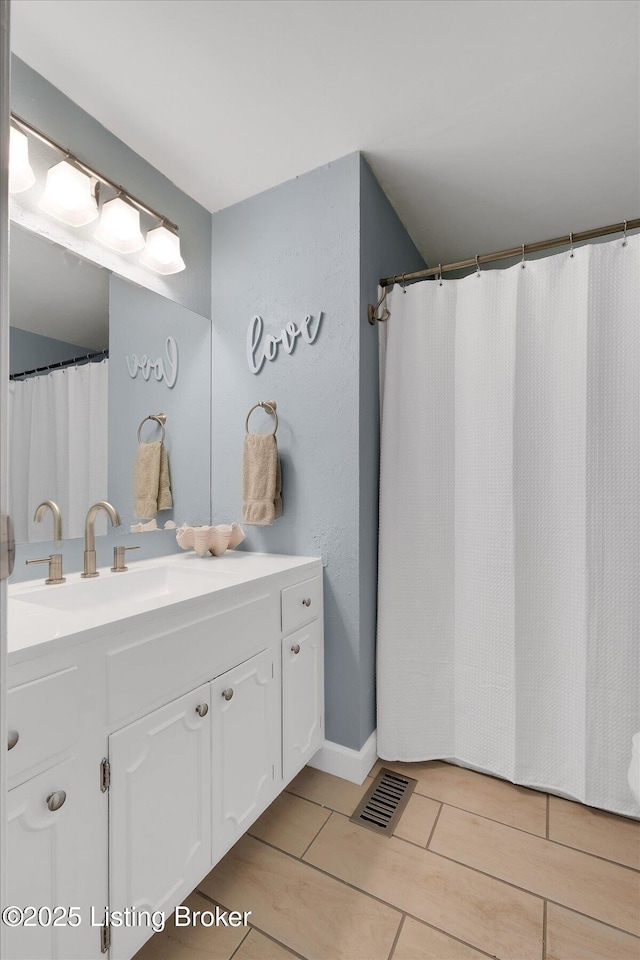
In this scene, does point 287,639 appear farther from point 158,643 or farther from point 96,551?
point 96,551

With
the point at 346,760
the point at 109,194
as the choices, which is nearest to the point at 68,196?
the point at 109,194

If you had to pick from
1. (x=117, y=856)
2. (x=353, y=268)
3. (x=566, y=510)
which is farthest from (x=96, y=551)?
(x=566, y=510)

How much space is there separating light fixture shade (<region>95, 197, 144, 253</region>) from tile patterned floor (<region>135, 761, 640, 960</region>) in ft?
6.58

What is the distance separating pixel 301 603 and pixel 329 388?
80cm

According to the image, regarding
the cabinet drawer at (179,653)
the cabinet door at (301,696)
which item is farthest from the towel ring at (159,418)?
the cabinet door at (301,696)

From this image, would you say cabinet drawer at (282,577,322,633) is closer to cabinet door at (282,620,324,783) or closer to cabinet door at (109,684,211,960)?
cabinet door at (282,620,324,783)

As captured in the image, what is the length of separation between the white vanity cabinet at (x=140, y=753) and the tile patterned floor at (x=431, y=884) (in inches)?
6.4

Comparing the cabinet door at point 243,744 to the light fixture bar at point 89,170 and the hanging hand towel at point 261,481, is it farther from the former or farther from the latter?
the light fixture bar at point 89,170

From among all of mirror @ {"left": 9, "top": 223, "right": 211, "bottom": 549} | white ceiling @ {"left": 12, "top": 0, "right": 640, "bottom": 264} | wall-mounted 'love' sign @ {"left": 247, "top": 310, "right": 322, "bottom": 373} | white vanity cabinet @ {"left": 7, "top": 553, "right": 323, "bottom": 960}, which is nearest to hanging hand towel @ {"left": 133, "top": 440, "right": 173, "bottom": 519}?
mirror @ {"left": 9, "top": 223, "right": 211, "bottom": 549}

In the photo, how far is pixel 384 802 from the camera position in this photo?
1579mm

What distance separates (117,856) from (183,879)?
243mm

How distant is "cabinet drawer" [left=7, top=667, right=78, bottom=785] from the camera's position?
29.5 inches

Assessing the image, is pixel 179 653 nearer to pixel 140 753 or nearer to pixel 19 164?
pixel 140 753

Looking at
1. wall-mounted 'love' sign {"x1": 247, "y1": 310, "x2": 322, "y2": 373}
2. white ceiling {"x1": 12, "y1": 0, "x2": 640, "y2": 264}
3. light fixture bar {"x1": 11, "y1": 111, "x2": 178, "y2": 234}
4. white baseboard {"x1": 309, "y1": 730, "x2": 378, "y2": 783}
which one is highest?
white ceiling {"x1": 12, "y1": 0, "x2": 640, "y2": 264}
